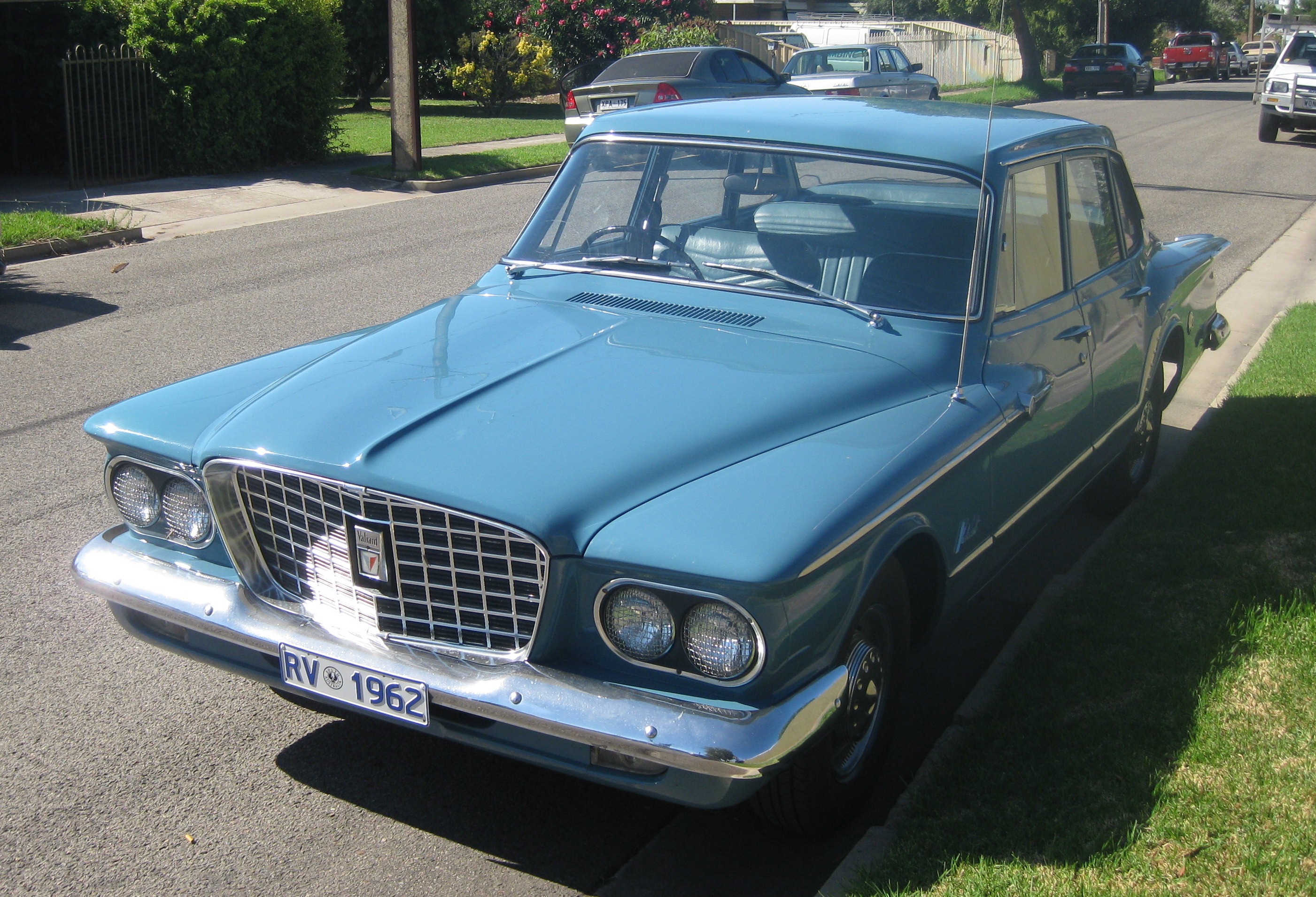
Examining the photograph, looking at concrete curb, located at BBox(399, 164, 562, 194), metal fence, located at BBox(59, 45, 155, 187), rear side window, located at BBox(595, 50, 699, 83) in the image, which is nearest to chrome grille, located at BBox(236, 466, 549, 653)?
concrete curb, located at BBox(399, 164, 562, 194)

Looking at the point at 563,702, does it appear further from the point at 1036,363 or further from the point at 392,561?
the point at 1036,363

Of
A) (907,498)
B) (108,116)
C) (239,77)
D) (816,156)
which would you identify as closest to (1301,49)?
(239,77)

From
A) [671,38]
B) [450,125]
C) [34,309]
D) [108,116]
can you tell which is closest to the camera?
[34,309]

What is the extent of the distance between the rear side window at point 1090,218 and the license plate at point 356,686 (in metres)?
2.90

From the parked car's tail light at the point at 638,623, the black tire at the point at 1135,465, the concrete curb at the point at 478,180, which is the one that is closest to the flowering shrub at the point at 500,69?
the concrete curb at the point at 478,180

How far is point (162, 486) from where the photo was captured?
3332 millimetres

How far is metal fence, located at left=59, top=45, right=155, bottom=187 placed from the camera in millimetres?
14773

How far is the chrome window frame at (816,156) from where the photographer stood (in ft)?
12.4

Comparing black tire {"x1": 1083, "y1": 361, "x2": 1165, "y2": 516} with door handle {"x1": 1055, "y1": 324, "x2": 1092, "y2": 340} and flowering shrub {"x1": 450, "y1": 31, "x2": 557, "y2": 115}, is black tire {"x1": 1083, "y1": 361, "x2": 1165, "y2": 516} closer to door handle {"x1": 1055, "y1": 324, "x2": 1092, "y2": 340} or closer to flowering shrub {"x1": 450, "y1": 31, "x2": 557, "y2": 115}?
door handle {"x1": 1055, "y1": 324, "x2": 1092, "y2": 340}

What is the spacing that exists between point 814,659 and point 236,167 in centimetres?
1601

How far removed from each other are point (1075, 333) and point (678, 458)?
196cm

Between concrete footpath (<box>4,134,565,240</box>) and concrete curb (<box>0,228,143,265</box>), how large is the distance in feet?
1.16

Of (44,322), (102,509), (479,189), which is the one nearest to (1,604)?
(102,509)

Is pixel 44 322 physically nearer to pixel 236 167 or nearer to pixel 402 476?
pixel 402 476
